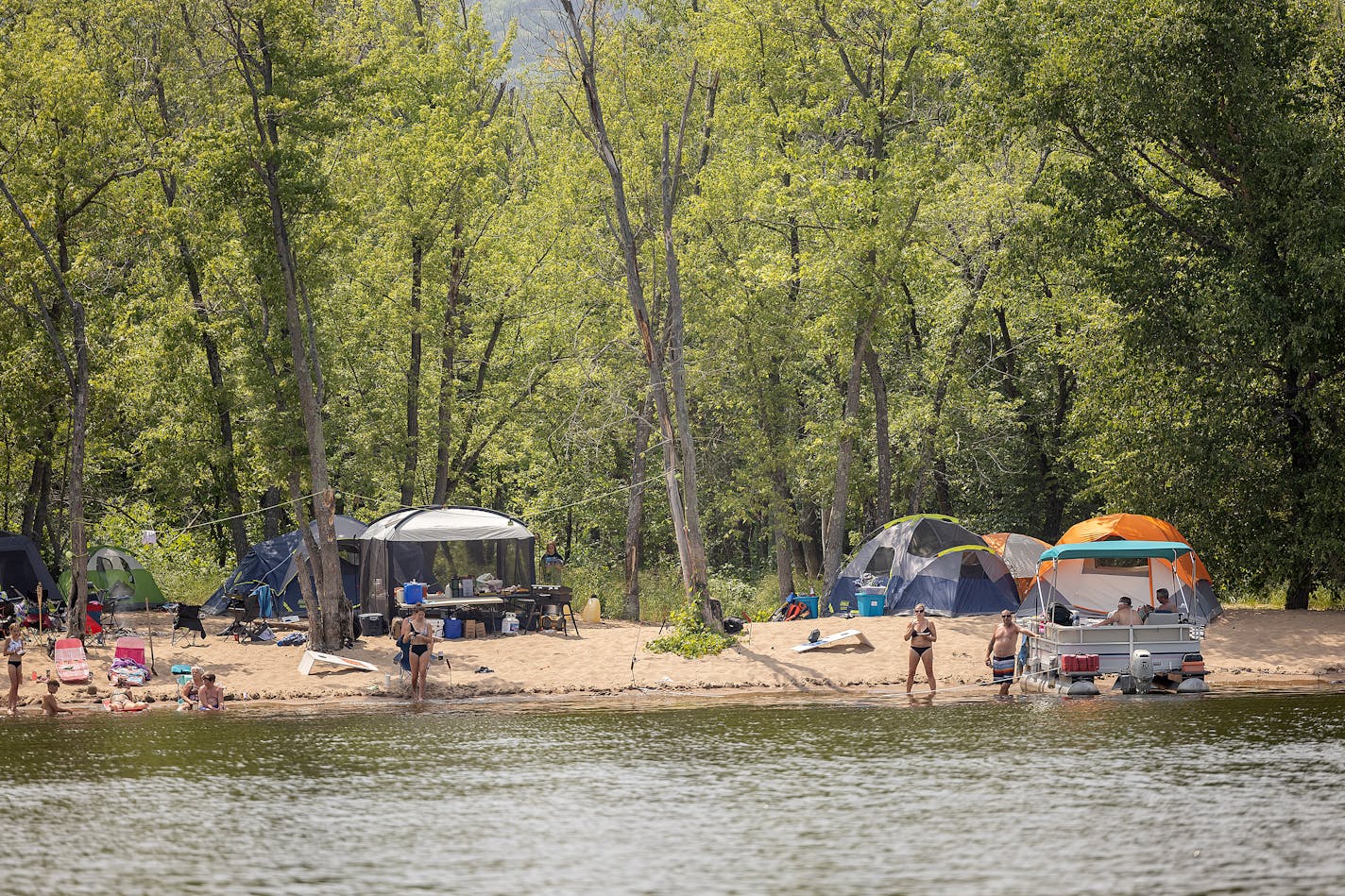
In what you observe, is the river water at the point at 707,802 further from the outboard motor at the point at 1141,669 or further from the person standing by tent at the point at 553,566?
the person standing by tent at the point at 553,566

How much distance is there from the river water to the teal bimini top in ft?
10.2

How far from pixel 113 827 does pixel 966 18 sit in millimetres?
25967

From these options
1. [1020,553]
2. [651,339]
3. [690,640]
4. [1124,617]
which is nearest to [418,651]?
[690,640]

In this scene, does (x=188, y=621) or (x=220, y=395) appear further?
(x=220, y=395)

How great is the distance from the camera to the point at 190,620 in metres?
29.9

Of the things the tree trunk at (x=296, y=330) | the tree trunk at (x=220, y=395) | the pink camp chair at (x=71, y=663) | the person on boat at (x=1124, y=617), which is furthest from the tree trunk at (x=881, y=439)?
the pink camp chair at (x=71, y=663)

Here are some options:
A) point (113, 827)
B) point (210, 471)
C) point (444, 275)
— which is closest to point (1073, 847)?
point (113, 827)

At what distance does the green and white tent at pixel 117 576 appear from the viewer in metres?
35.6

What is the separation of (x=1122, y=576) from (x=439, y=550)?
1594cm

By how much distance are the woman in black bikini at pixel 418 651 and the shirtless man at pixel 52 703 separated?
575cm

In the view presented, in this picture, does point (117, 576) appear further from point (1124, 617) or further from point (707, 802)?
point (707, 802)

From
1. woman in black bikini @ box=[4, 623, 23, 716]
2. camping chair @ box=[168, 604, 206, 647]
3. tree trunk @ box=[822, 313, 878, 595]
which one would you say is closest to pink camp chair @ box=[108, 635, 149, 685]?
woman in black bikini @ box=[4, 623, 23, 716]

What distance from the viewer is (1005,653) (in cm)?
2295

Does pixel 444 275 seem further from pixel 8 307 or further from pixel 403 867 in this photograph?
pixel 403 867
